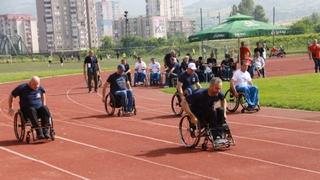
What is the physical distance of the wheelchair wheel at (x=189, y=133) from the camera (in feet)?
33.9

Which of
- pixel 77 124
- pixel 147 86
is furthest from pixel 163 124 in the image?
pixel 147 86

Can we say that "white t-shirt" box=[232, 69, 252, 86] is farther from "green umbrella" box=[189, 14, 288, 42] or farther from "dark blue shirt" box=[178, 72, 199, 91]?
"green umbrella" box=[189, 14, 288, 42]

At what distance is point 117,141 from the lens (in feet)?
37.7

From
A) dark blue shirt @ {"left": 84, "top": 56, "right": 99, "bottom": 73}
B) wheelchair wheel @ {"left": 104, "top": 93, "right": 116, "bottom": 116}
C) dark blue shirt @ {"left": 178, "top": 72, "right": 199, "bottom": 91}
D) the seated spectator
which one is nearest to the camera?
dark blue shirt @ {"left": 178, "top": 72, "right": 199, "bottom": 91}

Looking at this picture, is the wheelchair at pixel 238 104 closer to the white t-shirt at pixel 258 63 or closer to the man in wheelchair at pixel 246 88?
the man in wheelchair at pixel 246 88

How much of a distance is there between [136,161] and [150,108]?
26.9ft

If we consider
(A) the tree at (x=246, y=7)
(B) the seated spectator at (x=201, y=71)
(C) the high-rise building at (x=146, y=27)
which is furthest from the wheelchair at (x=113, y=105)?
(A) the tree at (x=246, y=7)

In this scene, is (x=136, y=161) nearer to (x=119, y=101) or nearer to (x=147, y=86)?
(x=119, y=101)

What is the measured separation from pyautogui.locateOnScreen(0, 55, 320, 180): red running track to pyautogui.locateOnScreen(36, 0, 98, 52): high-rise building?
156165 mm

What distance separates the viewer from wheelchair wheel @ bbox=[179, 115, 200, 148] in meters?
10.3

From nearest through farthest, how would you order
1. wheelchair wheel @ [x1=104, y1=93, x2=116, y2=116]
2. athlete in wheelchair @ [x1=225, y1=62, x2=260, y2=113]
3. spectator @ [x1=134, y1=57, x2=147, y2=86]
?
athlete in wheelchair @ [x1=225, y1=62, x2=260, y2=113]
wheelchair wheel @ [x1=104, y1=93, x2=116, y2=116]
spectator @ [x1=134, y1=57, x2=147, y2=86]

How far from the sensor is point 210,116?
1011 cm

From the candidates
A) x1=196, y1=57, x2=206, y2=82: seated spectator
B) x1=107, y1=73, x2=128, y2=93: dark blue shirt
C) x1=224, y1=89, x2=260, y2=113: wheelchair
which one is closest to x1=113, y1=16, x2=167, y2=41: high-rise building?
x1=196, y1=57, x2=206, y2=82: seated spectator

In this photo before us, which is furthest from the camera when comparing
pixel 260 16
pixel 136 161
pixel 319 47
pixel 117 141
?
pixel 260 16
